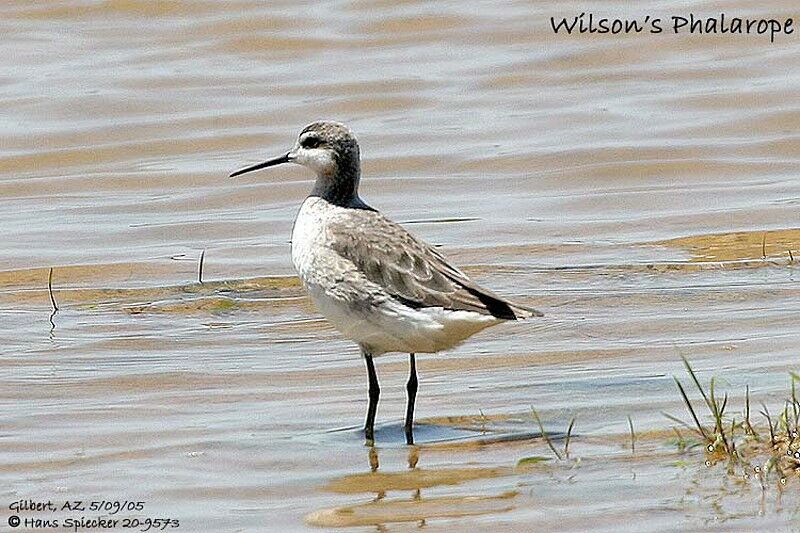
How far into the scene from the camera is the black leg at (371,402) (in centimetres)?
694

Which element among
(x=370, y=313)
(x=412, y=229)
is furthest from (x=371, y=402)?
(x=412, y=229)

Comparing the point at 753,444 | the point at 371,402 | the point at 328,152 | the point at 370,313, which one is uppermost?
the point at 328,152

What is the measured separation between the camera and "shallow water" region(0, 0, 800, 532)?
6223 mm

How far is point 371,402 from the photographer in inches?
279

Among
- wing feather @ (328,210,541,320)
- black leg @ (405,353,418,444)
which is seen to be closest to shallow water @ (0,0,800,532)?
black leg @ (405,353,418,444)

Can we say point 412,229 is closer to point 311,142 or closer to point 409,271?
point 311,142

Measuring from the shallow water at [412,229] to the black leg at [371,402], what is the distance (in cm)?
13

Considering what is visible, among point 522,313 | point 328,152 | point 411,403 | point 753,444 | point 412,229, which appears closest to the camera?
point 753,444

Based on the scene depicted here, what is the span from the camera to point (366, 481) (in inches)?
249

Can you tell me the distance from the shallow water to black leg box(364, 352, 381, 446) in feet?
0.42

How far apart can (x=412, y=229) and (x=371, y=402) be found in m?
4.25

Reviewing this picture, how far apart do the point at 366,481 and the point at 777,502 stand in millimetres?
1564

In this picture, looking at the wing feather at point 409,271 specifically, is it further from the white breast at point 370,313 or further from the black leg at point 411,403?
the black leg at point 411,403

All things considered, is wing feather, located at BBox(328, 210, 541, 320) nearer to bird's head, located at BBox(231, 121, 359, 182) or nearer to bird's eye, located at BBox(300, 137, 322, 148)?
bird's head, located at BBox(231, 121, 359, 182)
